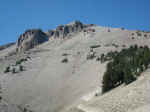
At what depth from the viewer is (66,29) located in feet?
306

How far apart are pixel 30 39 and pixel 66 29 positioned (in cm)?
1845

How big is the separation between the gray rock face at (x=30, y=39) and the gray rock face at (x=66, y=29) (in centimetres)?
494

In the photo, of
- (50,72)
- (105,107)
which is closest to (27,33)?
Result: (50,72)

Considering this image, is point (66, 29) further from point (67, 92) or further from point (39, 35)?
point (67, 92)

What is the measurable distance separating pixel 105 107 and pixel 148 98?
9.01 feet

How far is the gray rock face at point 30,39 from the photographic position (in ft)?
284

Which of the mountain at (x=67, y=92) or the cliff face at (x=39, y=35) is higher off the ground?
the cliff face at (x=39, y=35)

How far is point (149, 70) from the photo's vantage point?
56.6ft

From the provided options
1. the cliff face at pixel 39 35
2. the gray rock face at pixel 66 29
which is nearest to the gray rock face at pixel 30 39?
the cliff face at pixel 39 35

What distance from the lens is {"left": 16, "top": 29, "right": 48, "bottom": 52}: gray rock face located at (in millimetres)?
86438

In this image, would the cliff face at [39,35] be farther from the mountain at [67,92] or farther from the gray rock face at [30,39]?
the mountain at [67,92]

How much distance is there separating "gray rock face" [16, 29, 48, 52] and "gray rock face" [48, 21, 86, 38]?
16.2 feet

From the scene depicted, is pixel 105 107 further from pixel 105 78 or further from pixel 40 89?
pixel 40 89

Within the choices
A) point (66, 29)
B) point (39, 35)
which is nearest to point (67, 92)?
point (39, 35)
